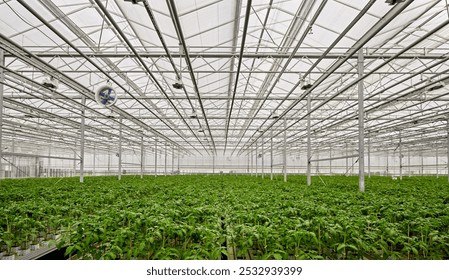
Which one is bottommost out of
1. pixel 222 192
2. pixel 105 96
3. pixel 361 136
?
pixel 222 192

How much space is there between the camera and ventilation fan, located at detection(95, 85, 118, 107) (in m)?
9.38

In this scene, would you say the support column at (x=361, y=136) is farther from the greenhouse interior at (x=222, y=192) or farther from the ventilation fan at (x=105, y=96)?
the ventilation fan at (x=105, y=96)

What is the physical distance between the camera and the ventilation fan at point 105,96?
9.38m

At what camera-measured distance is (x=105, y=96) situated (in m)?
9.47

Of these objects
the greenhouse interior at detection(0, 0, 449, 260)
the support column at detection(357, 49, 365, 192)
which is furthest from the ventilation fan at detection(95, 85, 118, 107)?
the support column at detection(357, 49, 365, 192)

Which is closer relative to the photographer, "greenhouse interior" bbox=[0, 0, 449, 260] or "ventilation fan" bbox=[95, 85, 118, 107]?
"greenhouse interior" bbox=[0, 0, 449, 260]

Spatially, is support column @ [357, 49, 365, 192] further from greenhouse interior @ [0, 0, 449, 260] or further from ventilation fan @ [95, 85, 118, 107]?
ventilation fan @ [95, 85, 118, 107]

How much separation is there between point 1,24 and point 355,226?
35.9ft

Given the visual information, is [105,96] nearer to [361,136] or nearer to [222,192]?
[222,192]

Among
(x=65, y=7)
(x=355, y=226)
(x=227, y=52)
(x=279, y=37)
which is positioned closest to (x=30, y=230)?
(x=355, y=226)

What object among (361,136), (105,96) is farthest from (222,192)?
(361,136)
